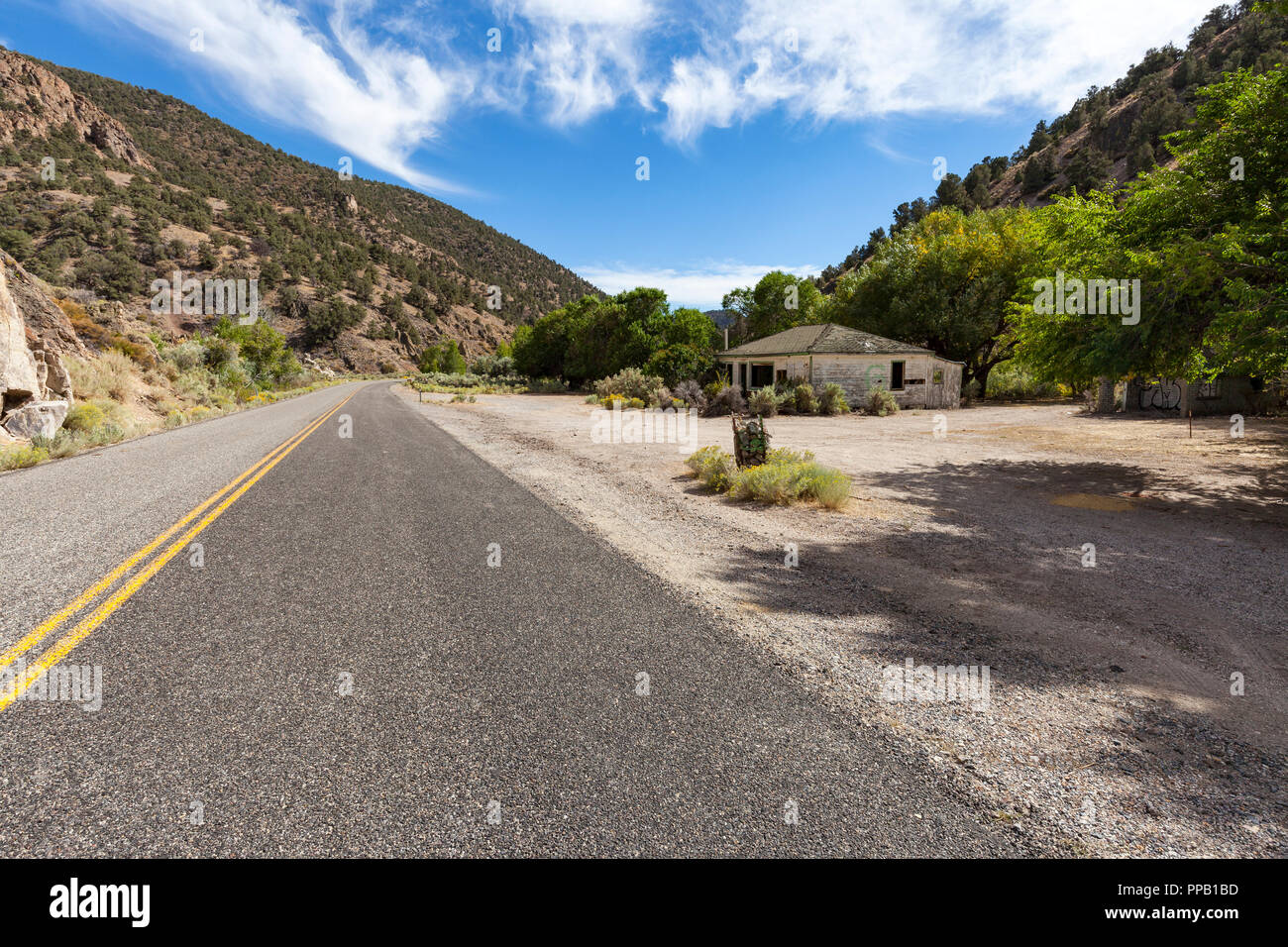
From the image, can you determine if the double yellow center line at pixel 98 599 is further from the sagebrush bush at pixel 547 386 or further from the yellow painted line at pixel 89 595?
the sagebrush bush at pixel 547 386

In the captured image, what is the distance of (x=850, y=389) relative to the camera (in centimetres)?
3141

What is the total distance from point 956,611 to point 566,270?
531ft

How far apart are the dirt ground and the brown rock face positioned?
113044 mm

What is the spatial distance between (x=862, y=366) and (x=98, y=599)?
106ft

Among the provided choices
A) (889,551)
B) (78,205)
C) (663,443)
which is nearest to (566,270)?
(78,205)

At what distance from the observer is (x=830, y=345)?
104 feet

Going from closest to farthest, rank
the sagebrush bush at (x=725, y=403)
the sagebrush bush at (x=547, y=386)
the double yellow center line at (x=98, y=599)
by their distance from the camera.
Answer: the double yellow center line at (x=98, y=599) → the sagebrush bush at (x=725, y=403) → the sagebrush bush at (x=547, y=386)

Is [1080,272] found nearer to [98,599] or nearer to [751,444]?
[751,444]

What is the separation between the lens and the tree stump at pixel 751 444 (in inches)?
438

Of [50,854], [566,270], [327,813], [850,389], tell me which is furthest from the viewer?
[566,270]

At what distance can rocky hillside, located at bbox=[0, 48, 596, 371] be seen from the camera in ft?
214

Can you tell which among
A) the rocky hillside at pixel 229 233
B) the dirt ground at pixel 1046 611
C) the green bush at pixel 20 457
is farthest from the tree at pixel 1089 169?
the rocky hillside at pixel 229 233

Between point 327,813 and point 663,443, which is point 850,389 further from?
point 327,813

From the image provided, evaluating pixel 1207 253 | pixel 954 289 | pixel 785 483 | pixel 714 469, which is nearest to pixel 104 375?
pixel 714 469
